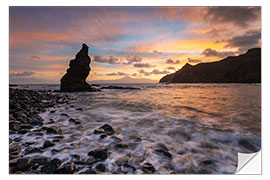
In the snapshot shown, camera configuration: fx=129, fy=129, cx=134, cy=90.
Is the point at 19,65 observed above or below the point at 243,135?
above

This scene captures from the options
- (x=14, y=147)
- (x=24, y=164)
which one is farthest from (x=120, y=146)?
(x=14, y=147)

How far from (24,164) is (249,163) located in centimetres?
408

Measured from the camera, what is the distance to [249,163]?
2588 mm

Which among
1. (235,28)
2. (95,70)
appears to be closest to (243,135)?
(235,28)

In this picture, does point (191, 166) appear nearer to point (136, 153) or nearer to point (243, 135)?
point (136, 153)

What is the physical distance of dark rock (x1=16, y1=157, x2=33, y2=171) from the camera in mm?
1994

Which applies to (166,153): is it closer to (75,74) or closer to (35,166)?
(35,166)

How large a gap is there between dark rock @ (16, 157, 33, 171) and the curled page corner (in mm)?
3484

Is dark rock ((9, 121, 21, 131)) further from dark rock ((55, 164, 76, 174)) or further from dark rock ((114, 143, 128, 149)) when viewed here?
dark rock ((114, 143, 128, 149))

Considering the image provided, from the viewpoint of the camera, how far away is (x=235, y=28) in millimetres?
4461

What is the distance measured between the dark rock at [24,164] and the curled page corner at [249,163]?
11.4 feet

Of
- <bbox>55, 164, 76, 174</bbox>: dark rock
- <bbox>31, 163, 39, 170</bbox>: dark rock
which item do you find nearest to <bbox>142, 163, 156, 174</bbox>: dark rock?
<bbox>55, 164, 76, 174</bbox>: dark rock

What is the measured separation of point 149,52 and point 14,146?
17.3ft

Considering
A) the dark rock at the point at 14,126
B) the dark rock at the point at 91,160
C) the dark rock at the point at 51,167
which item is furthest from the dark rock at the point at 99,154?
the dark rock at the point at 14,126
